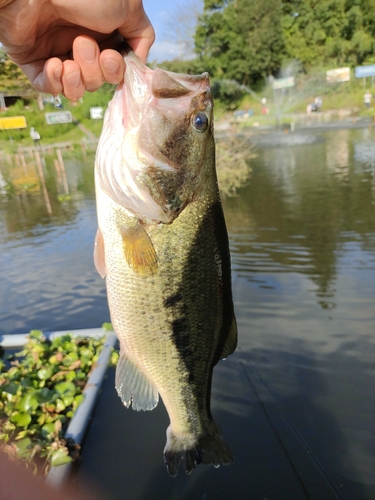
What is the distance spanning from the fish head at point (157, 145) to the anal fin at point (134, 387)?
2.08 feet

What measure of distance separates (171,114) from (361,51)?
42.3 metres

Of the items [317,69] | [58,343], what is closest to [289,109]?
[317,69]

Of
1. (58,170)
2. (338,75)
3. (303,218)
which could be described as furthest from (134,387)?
(338,75)

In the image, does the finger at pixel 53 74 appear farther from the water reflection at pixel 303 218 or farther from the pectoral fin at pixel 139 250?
the water reflection at pixel 303 218

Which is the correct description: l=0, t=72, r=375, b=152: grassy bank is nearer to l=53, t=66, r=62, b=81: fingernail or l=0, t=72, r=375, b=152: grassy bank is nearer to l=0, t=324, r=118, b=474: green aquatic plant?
l=0, t=324, r=118, b=474: green aquatic plant

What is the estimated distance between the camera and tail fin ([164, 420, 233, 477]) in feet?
5.33

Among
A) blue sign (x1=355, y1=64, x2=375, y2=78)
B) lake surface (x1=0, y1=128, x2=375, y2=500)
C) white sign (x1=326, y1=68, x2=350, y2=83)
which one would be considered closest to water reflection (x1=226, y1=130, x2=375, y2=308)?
lake surface (x1=0, y1=128, x2=375, y2=500)

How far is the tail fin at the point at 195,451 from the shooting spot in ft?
5.33

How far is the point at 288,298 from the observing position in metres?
4.39

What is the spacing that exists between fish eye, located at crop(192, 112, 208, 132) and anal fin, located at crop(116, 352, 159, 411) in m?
0.95

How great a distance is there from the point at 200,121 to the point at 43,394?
2.24 m

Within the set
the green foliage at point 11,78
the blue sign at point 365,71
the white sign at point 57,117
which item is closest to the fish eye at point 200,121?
the green foliage at point 11,78

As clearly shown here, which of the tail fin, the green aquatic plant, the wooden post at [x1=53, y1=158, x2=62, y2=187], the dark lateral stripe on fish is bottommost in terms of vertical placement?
the green aquatic plant

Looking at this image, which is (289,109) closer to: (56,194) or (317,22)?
(317,22)
